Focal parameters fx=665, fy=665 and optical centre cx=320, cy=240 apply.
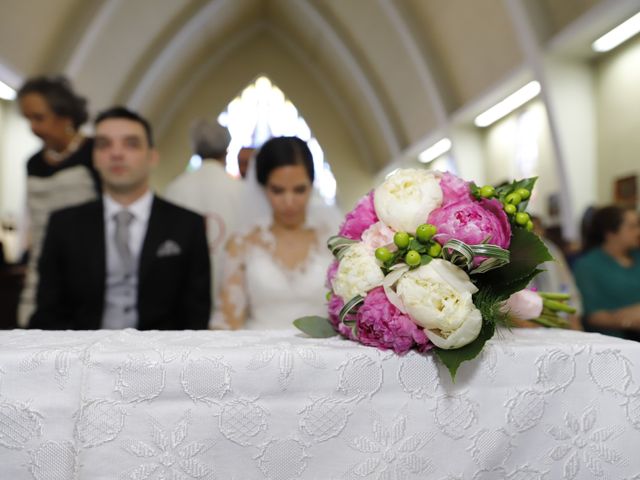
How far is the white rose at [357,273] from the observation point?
4.56 feet

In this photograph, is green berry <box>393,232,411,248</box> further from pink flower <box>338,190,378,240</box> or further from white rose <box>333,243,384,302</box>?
pink flower <box>338,190,378,240</box>

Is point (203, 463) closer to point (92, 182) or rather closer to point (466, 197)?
point (466, 197)

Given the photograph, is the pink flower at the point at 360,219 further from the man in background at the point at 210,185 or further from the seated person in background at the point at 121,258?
the man in background at the point at 210,185

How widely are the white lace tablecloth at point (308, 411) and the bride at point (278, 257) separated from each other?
1544 millimetres

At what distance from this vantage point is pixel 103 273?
2631mm

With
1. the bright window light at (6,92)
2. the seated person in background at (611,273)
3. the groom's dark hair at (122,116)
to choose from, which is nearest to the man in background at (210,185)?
the groom's dark hair at (122,116)

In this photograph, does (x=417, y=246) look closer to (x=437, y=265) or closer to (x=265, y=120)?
(x=437, y=265)

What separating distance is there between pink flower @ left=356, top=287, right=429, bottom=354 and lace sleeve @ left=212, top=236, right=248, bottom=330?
5.44ft

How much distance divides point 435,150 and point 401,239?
13585 millimetres

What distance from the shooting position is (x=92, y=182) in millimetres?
3371

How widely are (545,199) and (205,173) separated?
22.9ft

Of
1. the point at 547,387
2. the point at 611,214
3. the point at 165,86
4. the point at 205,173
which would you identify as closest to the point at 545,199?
the point at 611,214

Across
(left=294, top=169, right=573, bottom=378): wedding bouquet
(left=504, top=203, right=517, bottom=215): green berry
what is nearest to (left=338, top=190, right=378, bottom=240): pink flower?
(left=294, top=169, right=573, bottom=378): wedding bouquet

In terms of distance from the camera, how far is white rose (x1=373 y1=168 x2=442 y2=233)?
1.39m
